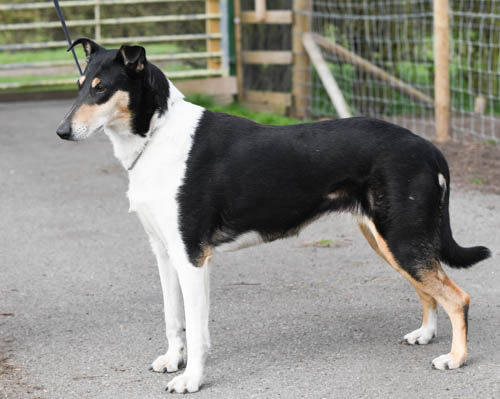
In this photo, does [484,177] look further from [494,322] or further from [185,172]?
[185,172]

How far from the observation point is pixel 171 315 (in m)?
4.24

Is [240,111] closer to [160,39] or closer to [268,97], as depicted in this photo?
[268,97]

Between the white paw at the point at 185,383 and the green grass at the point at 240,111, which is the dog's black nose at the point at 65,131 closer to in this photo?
the white paw at the point at 185,383

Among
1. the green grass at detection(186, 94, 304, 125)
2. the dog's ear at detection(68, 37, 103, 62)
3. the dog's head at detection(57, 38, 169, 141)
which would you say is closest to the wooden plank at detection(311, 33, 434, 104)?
the green grass at detection(186, 94, 304, 125)

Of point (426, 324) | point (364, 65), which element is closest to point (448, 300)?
point (426, 324)

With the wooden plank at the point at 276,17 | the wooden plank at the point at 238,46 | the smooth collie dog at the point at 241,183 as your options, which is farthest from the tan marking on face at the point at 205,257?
the wooden plank at the point at 238,46

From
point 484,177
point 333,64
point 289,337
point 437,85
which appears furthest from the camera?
point 333,64

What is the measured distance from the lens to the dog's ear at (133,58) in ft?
12.6

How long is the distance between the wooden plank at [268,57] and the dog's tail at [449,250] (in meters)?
7.70

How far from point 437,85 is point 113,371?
639cm

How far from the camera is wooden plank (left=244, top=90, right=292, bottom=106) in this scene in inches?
465

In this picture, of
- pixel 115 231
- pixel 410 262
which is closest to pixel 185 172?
pixel 410 262

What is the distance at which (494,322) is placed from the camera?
4.69 meters

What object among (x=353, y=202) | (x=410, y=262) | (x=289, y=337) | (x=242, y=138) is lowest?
(x=289, y=337)
